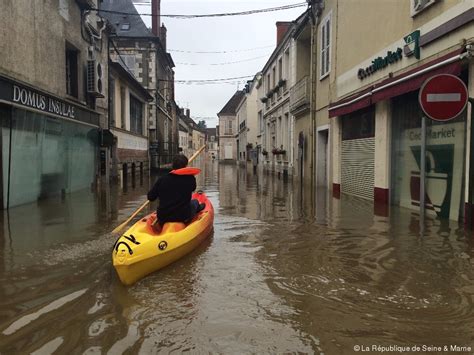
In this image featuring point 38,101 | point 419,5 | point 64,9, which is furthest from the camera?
point 64,9

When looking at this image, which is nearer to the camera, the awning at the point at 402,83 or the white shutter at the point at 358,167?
the awning at the point at 402,83

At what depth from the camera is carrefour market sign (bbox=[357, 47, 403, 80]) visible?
981 centimetres

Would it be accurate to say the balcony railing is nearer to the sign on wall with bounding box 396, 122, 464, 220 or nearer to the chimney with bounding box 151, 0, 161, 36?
the sign on wall with bounding box 396, 122, 464, 220

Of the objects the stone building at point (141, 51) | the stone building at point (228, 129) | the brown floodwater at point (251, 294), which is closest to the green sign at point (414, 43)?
the brown floodwater at point (251, 294)

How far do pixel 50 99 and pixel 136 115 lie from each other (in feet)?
49.4

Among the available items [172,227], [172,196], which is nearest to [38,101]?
[172,196]

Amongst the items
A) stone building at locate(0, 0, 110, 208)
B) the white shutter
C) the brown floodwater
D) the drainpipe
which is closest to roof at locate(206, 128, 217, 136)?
the drainpipe

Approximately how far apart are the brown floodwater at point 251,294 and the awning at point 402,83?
267cm

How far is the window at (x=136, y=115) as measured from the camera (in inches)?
1016

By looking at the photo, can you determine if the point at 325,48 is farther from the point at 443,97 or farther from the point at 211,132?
the point at 211,132

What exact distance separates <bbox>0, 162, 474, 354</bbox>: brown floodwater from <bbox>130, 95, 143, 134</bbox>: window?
18576 millimetres

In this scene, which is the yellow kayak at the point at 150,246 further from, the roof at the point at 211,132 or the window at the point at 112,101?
the roof at the point at 211,132

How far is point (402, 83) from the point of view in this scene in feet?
30.1

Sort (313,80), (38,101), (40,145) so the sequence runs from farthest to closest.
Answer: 1. (313,80)
2. (40,145)
3. (38,101)
